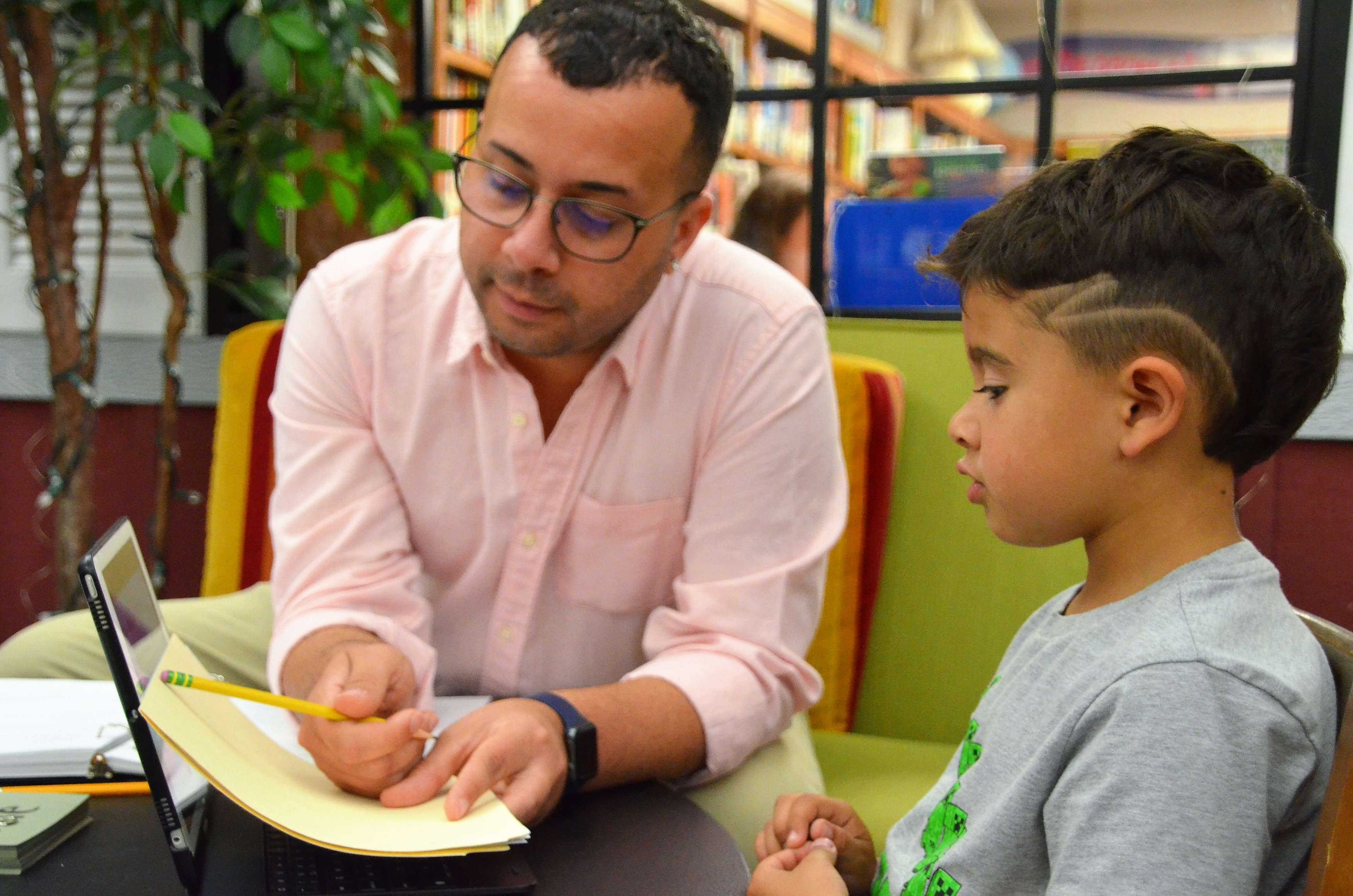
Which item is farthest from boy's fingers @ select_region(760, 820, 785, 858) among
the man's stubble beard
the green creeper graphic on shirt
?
the man's stubble beard

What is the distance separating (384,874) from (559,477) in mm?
583

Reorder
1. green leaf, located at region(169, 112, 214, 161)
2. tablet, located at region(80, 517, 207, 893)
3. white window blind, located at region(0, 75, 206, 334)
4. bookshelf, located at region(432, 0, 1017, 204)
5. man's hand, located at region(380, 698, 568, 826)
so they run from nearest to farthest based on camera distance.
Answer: tablet, located at region(80, 517, 207, 893) → man's hand, located at region(380, 698, 568, 826) → green leaf, located at region(169, 112, 214, 161) → bookshelf, located at region(432, 0, 1017, 204) → white window blind, located at region(0, 75, 206, 334)

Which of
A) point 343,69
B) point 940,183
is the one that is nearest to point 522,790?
point 343,69

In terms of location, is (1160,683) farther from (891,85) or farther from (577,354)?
(891,85)

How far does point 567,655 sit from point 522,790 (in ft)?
1.52

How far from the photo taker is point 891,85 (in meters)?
2.21

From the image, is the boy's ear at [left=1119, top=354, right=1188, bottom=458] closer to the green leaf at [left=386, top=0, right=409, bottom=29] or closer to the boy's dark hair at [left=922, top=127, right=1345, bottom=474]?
the boy's dark hair at [left=922, top=127, right=1345, bottom=474]

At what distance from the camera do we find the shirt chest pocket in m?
1.35

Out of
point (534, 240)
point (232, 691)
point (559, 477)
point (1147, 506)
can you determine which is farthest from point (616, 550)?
point (1147, 506)

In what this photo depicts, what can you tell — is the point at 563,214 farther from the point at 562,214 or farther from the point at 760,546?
the point at 760,546

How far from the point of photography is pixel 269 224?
79.5 inches

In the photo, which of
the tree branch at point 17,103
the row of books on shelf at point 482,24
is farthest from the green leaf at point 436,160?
the tree branch at point 17,103

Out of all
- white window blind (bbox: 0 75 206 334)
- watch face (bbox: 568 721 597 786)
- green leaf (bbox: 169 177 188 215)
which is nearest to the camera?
watch face (bbox: 568 721 597 786)

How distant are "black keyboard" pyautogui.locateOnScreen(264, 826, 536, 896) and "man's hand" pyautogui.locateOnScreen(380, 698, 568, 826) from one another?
0.13ft
